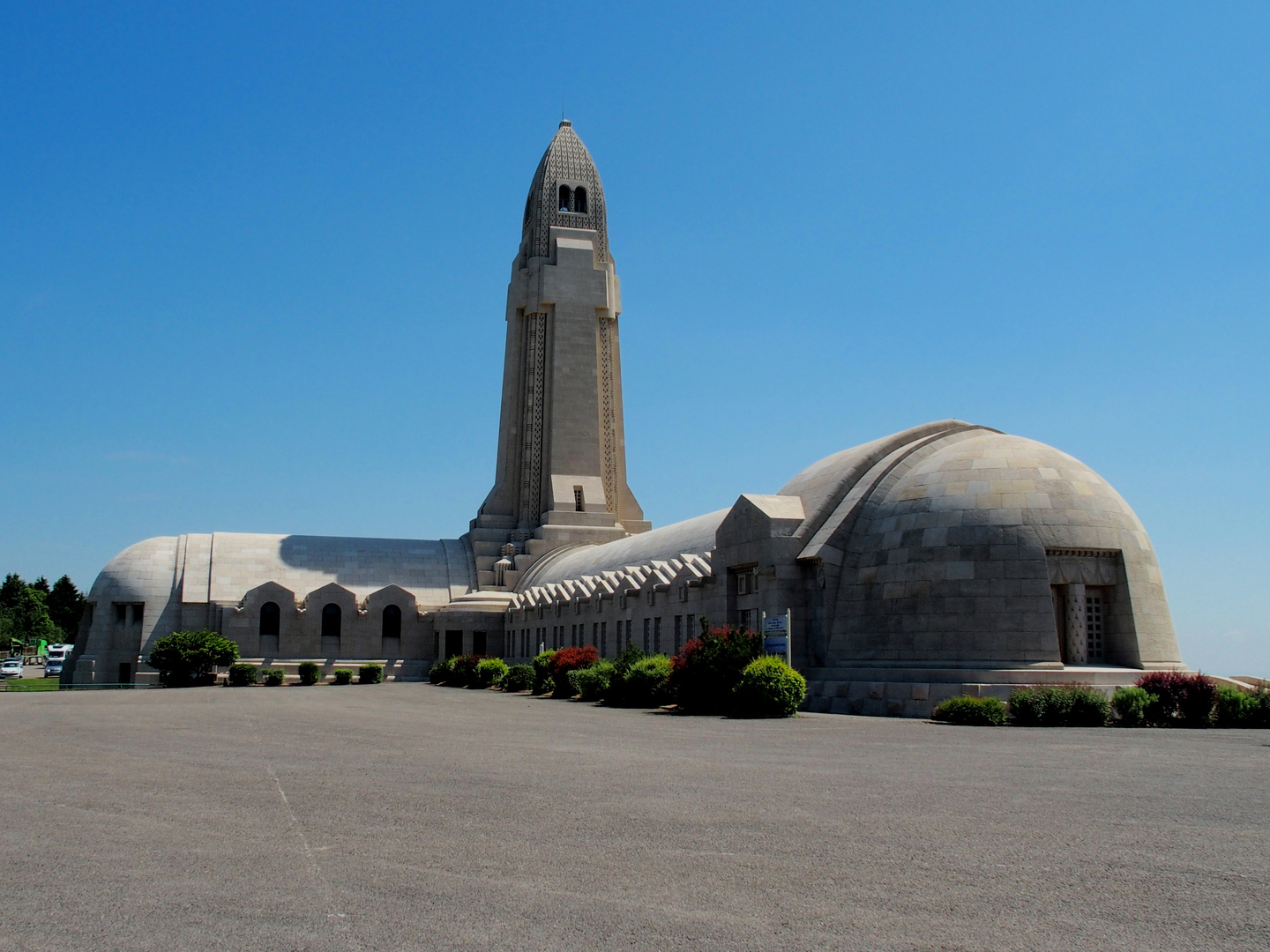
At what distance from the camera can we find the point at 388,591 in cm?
5778

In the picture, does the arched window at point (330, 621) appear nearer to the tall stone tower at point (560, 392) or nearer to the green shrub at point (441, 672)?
the green shrub at point (441, 672)

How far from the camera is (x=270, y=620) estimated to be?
55.8m

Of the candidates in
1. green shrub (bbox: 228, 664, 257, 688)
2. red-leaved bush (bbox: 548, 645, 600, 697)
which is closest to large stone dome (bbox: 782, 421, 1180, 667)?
red-leaved bush (bbox: 548, 645, 600, 697)

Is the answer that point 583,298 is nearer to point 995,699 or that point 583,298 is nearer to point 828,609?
point 828,609

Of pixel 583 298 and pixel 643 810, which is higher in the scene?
pixel 583 298

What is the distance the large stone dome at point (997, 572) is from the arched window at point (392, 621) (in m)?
34.5

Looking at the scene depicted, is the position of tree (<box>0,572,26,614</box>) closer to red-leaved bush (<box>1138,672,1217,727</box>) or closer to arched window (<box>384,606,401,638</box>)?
arched window (<box>384,606,401,638</box>)

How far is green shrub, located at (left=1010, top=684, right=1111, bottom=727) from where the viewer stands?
21.0m

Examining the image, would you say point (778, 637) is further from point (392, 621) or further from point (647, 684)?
point (392, 621)

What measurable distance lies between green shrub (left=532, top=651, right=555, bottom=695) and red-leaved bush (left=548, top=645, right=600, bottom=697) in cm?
39

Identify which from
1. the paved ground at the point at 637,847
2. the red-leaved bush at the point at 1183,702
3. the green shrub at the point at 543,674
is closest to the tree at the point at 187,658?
the green shrub at the point at 543,674

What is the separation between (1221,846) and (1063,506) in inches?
722

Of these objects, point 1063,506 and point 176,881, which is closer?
point 176,881

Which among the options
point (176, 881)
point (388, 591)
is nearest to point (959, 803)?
point (176, 881)
